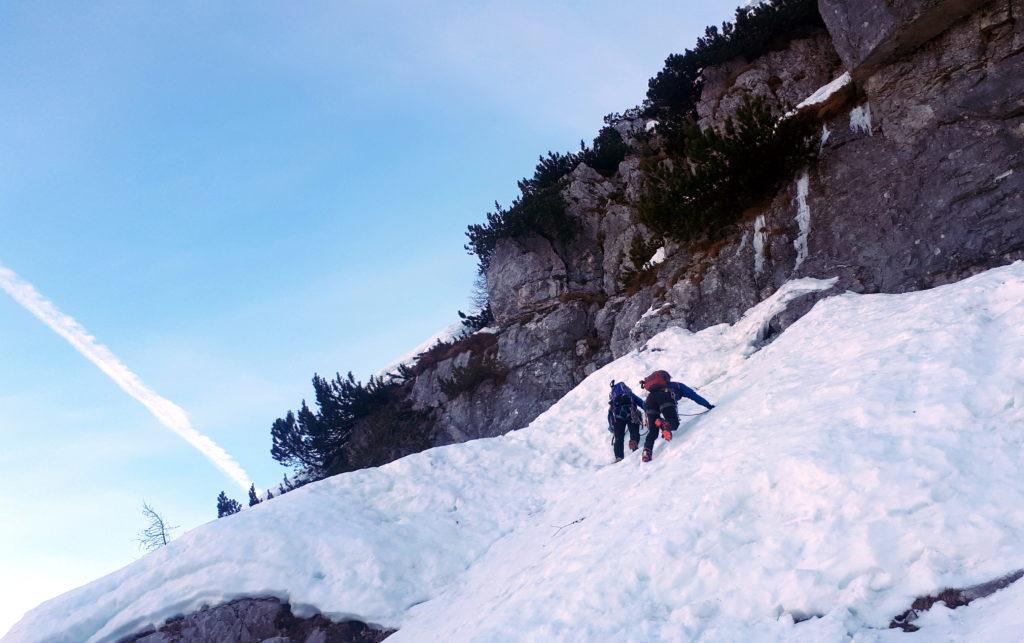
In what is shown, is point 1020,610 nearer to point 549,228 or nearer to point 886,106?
point 886,106

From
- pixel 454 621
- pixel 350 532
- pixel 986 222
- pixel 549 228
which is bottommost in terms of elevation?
pixel 454 621

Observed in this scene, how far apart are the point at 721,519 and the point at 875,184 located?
36.8ft

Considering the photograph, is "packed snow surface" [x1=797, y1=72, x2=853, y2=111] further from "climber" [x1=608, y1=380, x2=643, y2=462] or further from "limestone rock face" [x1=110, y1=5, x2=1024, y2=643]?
"climber" [x1=608, y1=380, x2=643, y2=462]

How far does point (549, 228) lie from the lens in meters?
27.0

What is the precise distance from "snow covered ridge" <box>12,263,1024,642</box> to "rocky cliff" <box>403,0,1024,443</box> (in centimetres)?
134

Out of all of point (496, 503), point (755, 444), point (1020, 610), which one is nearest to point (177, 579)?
point (496, 503)

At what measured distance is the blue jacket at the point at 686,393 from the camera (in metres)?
12.0

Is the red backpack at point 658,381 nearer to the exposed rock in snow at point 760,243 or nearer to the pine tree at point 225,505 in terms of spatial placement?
the exposed rock in snow at point 760,243

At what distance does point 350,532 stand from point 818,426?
8406 millimetres

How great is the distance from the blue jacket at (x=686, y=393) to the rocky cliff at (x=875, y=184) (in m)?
3.99

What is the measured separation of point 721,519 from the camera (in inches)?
281

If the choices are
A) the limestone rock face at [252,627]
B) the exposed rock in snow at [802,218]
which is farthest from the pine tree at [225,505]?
the exposed rock in snow at [802,218]

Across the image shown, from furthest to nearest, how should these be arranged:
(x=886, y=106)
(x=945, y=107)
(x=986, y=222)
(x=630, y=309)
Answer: (x=630, y=309), (x=886, y=106), (x=945, y=107), (x=986, y=222)

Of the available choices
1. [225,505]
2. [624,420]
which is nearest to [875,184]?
[624,420]
